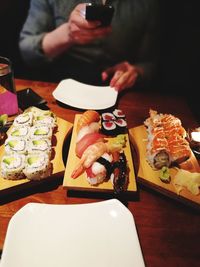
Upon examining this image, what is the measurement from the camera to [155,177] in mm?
1781

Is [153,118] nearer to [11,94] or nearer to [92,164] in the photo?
[92,164]

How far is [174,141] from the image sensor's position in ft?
6.51

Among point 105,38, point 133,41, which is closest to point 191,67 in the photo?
point 133,41

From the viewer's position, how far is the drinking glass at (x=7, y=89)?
6.76 ft

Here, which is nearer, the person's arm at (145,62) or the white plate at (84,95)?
the white plate at (84,95)

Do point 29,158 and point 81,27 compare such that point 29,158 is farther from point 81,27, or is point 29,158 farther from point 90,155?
point 81,27

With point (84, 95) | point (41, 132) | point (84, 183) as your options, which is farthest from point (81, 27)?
point (84, 183)

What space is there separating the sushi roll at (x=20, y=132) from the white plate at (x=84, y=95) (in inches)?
23.8

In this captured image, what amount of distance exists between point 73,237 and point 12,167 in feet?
1.88

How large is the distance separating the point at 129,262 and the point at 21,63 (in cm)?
358

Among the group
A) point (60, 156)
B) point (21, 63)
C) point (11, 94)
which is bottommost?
point (21, 63)

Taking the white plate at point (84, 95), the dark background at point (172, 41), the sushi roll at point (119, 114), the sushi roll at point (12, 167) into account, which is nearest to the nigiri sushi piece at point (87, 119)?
the sushi roll at point (119, 114)

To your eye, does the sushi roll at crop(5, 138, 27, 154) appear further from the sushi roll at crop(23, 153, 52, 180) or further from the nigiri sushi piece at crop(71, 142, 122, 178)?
the nigiri sushi piece at crop(71, 142, 122, 178)

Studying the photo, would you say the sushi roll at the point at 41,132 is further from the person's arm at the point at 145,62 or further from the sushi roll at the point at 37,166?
the person's arm at the point at 145,62
